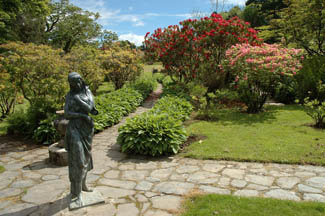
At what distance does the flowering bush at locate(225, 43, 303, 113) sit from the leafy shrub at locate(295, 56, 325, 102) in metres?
1.48

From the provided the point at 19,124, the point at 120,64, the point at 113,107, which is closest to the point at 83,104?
the point at 19,124

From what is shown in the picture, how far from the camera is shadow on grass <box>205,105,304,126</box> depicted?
8.72m

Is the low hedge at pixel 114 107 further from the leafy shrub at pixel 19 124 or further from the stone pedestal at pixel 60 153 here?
the stone pedestal at pixel 60 153

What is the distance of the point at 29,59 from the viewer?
24.5ft

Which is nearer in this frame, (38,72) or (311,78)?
(38,72)

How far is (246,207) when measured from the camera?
3568 millimetres

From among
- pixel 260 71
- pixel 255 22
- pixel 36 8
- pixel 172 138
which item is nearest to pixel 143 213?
pixel 172 138

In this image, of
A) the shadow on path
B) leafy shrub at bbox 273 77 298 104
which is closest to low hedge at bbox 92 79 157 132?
the shadow on path

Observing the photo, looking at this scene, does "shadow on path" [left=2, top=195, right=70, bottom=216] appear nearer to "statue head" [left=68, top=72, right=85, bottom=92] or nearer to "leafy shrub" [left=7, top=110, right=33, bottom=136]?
"statue head" [left=68, top=72, right=85, bottom=92]

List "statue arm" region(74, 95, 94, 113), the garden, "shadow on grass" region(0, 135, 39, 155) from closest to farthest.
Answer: "statue arm" region(74, 95, 94, 113) < the garden < "shadow on grass" region(0, 135, 39, 155)

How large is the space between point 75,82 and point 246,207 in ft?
10.1

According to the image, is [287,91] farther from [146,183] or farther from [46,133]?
[46,133]

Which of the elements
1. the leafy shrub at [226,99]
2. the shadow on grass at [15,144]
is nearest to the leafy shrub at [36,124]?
the shadow on grass at [15,144]

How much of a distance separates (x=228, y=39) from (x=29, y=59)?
30.9ft
